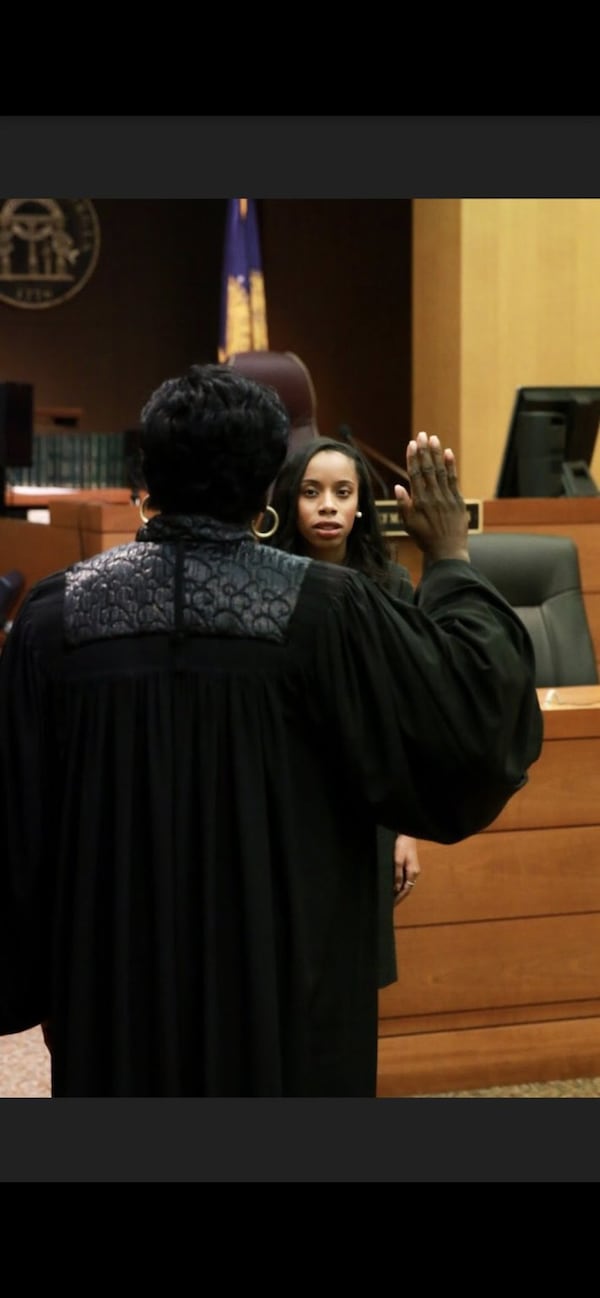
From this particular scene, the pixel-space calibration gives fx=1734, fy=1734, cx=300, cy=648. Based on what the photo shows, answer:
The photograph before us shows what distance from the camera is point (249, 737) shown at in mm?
Answer: 1587

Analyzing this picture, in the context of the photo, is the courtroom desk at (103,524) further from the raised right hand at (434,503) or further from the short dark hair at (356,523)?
the raised right hand at (434,503)

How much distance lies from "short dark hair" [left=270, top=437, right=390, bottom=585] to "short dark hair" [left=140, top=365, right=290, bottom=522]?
1.28m

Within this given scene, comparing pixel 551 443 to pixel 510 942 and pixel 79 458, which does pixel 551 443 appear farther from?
pixel 79 458

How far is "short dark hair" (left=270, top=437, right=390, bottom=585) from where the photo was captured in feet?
9.66

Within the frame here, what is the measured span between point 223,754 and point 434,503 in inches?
12.7

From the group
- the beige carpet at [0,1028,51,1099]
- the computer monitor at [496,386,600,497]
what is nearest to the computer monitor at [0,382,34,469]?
the computer monitor at [496,386,600,497]

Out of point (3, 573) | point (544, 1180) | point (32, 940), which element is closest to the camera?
point (544, 1180)

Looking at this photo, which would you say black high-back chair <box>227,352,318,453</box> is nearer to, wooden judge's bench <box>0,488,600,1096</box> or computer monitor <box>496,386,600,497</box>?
computer monitor <box>496,386,600,497</box>

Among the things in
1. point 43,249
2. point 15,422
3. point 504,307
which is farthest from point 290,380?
point 43,249

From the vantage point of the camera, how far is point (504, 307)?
7.48 m

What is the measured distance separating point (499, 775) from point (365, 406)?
27.4 feet

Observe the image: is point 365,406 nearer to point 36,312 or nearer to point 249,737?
point 36,312
